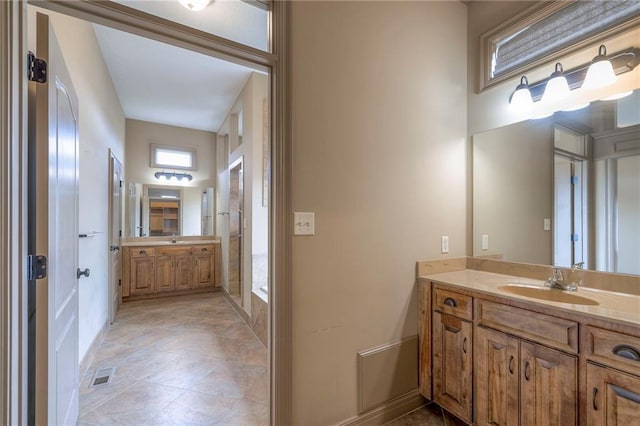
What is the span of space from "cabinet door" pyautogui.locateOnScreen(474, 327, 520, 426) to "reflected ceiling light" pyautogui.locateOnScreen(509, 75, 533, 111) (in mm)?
1514

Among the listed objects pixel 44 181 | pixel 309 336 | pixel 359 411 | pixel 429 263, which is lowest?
pixel 359 411

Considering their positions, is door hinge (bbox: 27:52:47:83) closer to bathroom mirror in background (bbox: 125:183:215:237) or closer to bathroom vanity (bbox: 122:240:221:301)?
bathroom vanity (bbox: 122:240:221:301)

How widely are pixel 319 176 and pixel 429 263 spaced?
1.05 meters

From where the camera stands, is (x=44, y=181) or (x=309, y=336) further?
(x=309, y=336)

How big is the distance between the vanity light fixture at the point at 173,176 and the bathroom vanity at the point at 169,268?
1.11 metres

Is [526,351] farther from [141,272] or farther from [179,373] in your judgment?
[141,272]

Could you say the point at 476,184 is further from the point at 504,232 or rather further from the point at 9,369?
the point at 9,369

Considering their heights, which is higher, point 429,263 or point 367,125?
point 367,125

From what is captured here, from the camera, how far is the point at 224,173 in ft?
16.2

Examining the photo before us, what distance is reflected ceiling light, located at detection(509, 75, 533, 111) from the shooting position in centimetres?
191

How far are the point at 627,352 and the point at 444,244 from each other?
1.10m

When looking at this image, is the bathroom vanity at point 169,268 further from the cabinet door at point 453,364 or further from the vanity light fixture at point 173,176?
the cabinet door at point 453,364

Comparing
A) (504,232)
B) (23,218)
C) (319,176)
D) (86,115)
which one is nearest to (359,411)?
(319,176)

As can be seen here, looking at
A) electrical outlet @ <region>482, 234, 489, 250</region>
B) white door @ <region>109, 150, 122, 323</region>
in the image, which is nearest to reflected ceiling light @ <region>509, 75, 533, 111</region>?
electrical outlet @ <region>482, 234, 489, 250</region>
